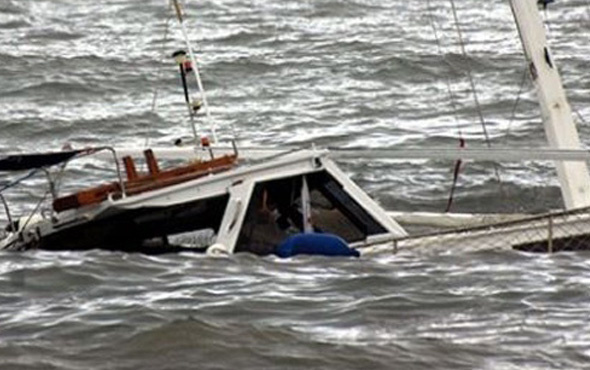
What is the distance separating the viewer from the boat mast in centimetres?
1923

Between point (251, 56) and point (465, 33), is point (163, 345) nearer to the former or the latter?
point (251, 56)

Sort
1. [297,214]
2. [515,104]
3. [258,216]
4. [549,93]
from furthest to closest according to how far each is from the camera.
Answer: [515,104] → [549,93] → [297,214] → [258,216]

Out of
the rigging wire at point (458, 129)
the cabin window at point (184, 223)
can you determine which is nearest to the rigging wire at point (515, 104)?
the rigging wire at point (458, 129)

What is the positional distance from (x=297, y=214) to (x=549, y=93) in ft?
10.9

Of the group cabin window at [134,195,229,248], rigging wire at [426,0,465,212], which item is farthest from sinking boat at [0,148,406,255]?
rigging wire at [426,0,465,212]

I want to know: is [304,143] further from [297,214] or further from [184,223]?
[184,223]

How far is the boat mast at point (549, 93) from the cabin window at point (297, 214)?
2.42 meters

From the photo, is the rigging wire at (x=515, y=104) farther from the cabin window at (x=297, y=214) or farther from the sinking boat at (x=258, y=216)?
the cabin window at (x=297, y=214)

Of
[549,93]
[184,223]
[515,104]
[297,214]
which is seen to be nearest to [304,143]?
[515,104]

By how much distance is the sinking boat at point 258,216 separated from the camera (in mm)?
17406

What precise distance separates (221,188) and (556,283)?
134 inches

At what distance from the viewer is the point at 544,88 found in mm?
19625

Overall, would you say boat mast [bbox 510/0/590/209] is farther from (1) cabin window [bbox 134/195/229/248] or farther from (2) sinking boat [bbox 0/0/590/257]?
(1) cabin window [bbox 134/195/229/248]

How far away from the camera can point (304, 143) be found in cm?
2677
